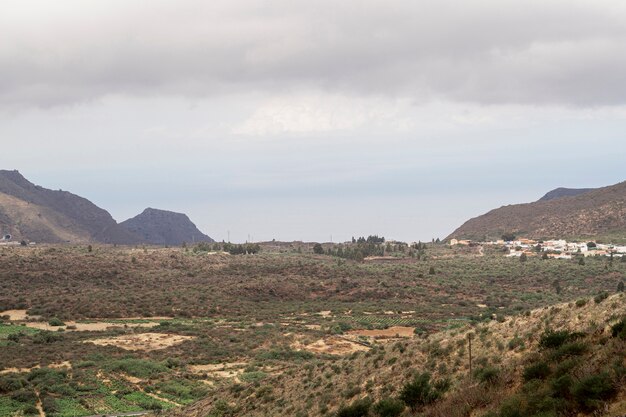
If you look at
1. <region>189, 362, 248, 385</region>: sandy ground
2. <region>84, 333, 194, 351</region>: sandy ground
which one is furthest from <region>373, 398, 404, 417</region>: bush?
<region>84, 333, 194, 351</region>: sandy ground

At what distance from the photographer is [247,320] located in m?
90.8

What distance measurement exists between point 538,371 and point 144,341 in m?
57.8

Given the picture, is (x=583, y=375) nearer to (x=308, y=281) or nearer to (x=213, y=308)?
(x=213, y=308)

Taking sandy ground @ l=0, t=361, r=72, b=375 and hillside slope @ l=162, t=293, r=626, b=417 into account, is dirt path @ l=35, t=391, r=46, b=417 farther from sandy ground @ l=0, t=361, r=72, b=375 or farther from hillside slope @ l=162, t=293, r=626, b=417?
hillside slope @ l=162, t=293, r=626, b=417

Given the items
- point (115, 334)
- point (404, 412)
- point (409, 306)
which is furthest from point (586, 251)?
point (404, 412)

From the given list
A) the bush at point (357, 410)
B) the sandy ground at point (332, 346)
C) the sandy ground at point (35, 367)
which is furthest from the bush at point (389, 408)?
the sandy ground at point (332, 346)

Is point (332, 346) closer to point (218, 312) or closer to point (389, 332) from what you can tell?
point (389, 332)

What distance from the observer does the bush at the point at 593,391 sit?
1811cm

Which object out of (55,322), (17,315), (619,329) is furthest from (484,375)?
(17,315)

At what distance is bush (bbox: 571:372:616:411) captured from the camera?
1811 cm

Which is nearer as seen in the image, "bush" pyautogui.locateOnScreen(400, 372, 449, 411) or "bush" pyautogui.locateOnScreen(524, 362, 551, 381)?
"bush" pyautogui.locateOnScreen(524, 362, 551, 381)


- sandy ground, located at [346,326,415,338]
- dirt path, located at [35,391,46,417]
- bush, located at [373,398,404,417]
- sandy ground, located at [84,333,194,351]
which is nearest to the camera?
bush, located at [373,398,404,417]

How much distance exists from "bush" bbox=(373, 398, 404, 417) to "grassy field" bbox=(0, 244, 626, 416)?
6285 millimetres

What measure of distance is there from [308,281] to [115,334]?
1910 inches
